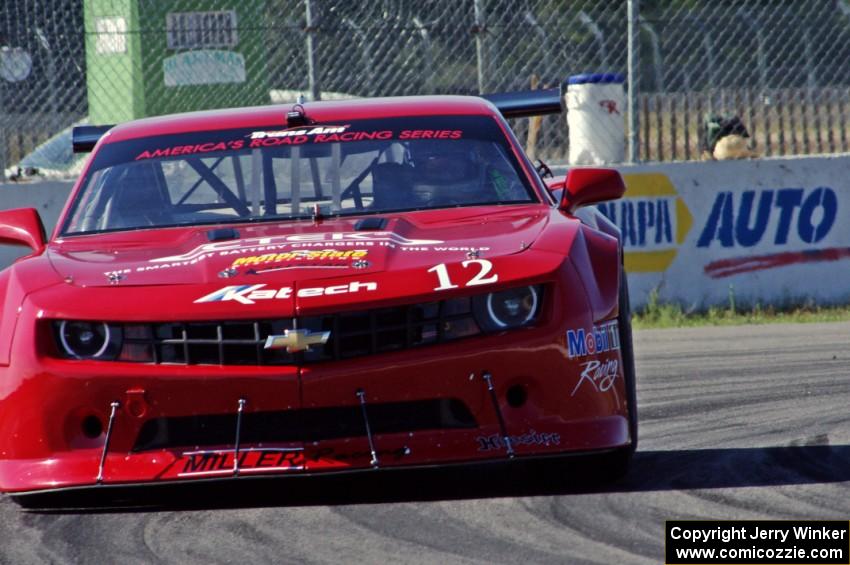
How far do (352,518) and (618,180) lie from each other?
1.94m

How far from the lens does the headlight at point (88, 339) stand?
4855 mm

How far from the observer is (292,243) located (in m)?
5.27

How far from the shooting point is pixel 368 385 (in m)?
4.73

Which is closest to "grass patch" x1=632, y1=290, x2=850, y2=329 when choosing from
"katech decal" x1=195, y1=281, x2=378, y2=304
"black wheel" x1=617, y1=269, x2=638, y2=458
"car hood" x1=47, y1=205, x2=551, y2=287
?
"car hood" x1=47, y1=205, x2=551, y2=287

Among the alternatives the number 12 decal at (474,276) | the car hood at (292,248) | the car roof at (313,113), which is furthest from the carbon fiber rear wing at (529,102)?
the number 12 decal at (474,276)

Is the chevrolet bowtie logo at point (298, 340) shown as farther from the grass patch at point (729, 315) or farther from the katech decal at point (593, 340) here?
the grass patch at point (729, 315)

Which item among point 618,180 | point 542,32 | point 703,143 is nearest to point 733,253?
point 703,143

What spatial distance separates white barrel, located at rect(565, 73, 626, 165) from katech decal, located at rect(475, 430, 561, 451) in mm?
7058

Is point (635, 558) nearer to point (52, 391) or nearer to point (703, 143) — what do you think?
point (52, 391)

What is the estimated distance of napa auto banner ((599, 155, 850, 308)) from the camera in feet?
38.1

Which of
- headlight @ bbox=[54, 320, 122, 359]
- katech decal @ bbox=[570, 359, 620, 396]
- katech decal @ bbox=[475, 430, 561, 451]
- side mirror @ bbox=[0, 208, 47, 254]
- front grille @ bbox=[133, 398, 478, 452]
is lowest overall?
katech decal @ bbox=[475, 430, 561, 451]

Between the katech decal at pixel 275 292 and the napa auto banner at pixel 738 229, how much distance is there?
6.97 m

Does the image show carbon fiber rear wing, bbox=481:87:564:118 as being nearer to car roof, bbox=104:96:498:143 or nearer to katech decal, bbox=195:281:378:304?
car roof, bbox=104:96:498:143

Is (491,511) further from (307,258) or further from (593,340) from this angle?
(307,258)
